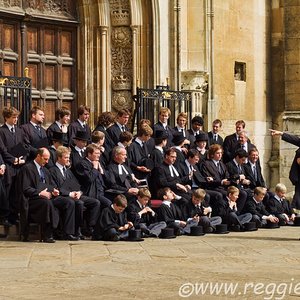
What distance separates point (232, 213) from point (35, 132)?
3.71 meters

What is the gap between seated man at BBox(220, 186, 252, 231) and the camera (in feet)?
61.3

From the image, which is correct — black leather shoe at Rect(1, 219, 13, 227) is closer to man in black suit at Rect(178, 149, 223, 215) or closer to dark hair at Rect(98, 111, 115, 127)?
dark hair at Rect(98, 111, 115, 127)

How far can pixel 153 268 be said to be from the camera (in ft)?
42.8

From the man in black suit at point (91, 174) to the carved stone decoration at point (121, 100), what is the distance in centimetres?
487

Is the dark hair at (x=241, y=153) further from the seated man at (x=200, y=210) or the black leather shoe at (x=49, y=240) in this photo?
the black leather shoe at (x=49, y=240)

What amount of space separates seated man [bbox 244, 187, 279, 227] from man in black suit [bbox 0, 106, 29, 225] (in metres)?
4.39

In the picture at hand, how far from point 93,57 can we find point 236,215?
487 cm

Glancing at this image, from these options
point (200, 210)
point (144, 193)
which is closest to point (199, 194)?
point (200, 210)

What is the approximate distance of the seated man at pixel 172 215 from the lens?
57.7 ft

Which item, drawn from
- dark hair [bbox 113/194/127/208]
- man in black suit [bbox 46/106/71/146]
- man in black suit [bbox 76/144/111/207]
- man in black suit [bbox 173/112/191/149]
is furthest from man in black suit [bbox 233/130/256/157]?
dark hair [bbox 113/194/127/208]

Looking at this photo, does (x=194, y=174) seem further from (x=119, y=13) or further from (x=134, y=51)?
(x=119, y=13)

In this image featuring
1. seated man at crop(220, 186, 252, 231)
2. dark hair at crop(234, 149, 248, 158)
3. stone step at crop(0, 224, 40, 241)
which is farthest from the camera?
dark hair at crop(234, 149, 248, 158)

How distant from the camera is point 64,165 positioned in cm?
1662

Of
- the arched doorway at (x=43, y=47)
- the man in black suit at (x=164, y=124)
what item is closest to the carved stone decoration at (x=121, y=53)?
the arched doorway at (x=43, y=47)
